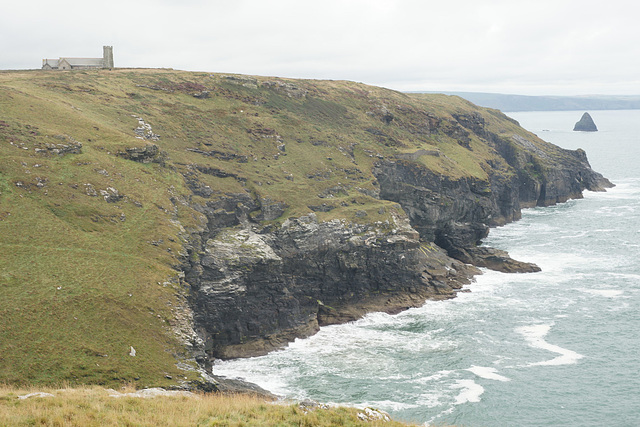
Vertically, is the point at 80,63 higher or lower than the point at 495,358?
higher

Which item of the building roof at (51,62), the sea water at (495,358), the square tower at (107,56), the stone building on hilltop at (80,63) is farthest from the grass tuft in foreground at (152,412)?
the square tower at (107,56)

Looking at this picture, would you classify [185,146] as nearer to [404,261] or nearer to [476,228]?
[404,261]

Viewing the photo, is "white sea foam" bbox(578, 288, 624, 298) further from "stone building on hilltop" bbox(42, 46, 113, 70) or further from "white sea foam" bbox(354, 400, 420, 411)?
"stone building on hilltop" bbox(42, 46, 113, 70)

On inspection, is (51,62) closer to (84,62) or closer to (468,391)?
(84,62)

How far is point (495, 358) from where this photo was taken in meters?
59.8

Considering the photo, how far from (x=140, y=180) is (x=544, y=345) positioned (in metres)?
51.7

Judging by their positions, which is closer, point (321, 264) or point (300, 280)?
point (300, 280)

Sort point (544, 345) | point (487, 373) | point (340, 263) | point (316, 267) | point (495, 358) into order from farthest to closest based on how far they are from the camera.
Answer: point (340, 263)
point (316, 267)
point (544, 345)
point (495, 358)
point (487, 373)

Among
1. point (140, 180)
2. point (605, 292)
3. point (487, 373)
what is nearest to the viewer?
point (487, 373)

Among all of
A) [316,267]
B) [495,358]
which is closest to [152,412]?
[495,358]

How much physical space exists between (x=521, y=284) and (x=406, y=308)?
21535 mm

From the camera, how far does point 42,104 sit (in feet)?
243

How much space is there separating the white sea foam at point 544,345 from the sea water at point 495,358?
12 cm

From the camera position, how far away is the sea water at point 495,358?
1951 inches
